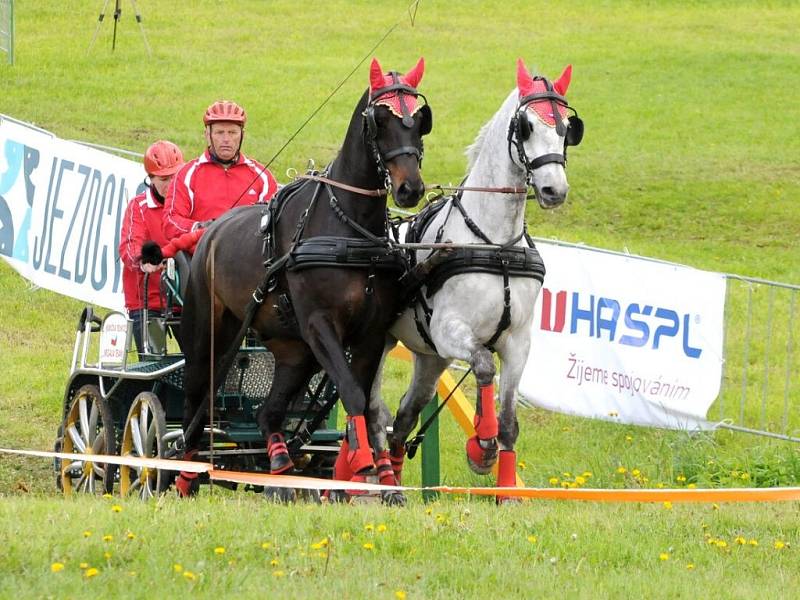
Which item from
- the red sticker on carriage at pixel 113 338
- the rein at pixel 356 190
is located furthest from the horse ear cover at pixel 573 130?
the red sticker on carriage at pixel 113 338

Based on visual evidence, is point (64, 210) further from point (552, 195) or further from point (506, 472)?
point (552, 195)

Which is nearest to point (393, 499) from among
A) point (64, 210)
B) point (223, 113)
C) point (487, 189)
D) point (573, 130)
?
point (487, 189)

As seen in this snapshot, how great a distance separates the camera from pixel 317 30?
36469 mm

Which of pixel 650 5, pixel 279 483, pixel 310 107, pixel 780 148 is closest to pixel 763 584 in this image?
pixel 279 483

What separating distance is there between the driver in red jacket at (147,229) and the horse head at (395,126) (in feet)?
→ 7.27

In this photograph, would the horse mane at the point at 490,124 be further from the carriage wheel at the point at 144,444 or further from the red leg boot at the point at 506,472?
the carriage wheel at the point at 144,444

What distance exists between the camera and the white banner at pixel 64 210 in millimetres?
12945

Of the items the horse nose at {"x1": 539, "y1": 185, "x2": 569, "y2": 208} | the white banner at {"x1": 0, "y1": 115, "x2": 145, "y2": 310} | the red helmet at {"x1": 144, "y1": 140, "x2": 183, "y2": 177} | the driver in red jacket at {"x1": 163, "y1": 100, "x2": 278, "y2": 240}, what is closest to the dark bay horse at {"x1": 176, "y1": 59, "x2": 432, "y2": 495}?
the driver in red jacket at {"x1": 163, "y1": 100, "x2": 278, "y2": 240}

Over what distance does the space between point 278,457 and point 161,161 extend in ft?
7.82

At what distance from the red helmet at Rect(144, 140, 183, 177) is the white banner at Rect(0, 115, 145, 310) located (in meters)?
2.97

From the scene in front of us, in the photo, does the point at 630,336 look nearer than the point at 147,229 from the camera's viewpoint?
No

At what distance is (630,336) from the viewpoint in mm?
11078

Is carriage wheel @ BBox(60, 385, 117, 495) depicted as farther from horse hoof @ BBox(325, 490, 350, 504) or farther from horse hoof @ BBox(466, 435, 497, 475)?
horse hoof @ BBox(466, 435, 497, 475)

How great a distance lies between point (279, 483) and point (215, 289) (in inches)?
60.3
